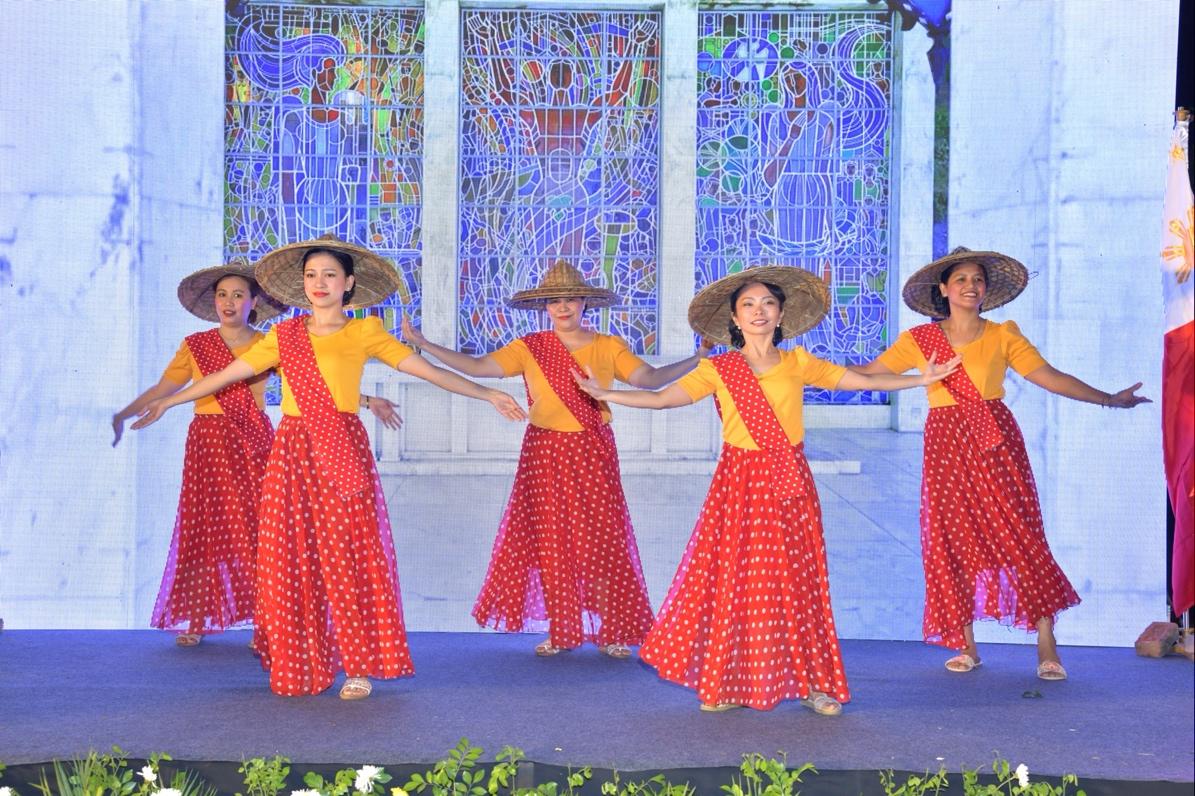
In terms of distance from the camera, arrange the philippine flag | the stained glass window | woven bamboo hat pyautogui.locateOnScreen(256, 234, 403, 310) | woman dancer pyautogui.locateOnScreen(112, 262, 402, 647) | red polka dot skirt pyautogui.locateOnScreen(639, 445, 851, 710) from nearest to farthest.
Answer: the philippine flag
red polka dot skirt pyautogui.locateOnScreen(639, 445, 851, 710)
woven bamboo hat pyautogui.locateOnScreen(256, 234, 403, 310)
woman dancer pyautogui.locateOnScreen(112, 262, 402, 647)
the stained glass window

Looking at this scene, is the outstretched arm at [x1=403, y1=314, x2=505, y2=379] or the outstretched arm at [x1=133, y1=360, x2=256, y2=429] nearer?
the outstretched arm at [x1=133, y1=360, x2=256, y2=429]

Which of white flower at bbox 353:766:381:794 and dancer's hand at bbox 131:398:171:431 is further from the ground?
dancer's hand at bbox 131:398:171:431

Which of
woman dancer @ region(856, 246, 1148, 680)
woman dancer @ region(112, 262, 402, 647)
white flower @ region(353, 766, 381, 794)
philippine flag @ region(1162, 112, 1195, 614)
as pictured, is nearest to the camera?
philippine flag @ region(1162, 112, 1195, 614)

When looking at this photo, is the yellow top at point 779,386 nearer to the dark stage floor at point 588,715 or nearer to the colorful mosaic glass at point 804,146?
the dark stage floor at point 588,715

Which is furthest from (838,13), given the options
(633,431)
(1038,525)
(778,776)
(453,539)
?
(778,776)

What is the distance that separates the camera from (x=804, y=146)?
851 cm

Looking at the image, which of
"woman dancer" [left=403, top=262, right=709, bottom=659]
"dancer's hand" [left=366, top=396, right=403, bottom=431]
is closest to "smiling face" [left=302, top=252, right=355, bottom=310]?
"dancer's hand" [left=366, top=396, right=403, bottom=431]

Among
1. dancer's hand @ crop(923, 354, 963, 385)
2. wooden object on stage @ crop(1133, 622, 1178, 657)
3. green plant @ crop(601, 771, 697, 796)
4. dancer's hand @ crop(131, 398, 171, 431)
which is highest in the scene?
dancer's hand @ crop(923, 354, 963, 385)

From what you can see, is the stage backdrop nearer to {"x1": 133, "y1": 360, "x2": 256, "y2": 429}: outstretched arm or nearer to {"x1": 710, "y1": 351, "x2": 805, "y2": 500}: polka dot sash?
{"x1": 133, "y1": 360, "x2": 256, "y2": 429}: outstretched arm

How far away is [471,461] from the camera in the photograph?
7340mm

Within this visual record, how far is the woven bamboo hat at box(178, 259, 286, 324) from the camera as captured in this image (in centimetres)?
499

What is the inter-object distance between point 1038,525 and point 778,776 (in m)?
1.73

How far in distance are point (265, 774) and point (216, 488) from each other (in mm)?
1942

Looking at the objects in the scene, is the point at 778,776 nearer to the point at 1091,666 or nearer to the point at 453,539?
the point at 1091,666
